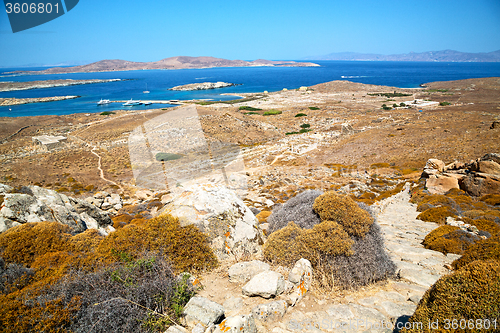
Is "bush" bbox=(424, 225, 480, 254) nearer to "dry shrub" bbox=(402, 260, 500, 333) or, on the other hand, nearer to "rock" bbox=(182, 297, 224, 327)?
"dry shrub" bbox=(402, 260, 500, 333)

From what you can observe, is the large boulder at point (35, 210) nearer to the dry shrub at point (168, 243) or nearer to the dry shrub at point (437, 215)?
the dry shrub at point (168, 243)

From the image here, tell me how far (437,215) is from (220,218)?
367 inches

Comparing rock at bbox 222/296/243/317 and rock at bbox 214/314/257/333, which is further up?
rock at bbox 214/314/257/333

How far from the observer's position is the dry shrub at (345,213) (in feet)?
19.0

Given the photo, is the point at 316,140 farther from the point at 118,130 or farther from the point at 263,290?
the point at 263,290

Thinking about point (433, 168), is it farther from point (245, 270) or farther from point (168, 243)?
point (168, 243)

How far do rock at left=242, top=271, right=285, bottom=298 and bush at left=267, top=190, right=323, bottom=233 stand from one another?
7.07ft

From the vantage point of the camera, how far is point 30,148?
32875 millimetres

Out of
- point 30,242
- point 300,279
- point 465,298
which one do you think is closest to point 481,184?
point 300,279

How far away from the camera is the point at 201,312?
12.1 feet

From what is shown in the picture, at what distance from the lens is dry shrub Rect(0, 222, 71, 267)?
15.1ft

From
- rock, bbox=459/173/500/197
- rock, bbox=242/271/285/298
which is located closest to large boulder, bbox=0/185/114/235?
→ rock, bbox=242/271/285/298

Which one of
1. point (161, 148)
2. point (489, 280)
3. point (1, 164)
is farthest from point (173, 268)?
point (1, 164)

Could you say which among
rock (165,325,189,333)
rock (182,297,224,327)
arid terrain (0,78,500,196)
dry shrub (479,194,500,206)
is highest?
rock (165,325,189,333)
